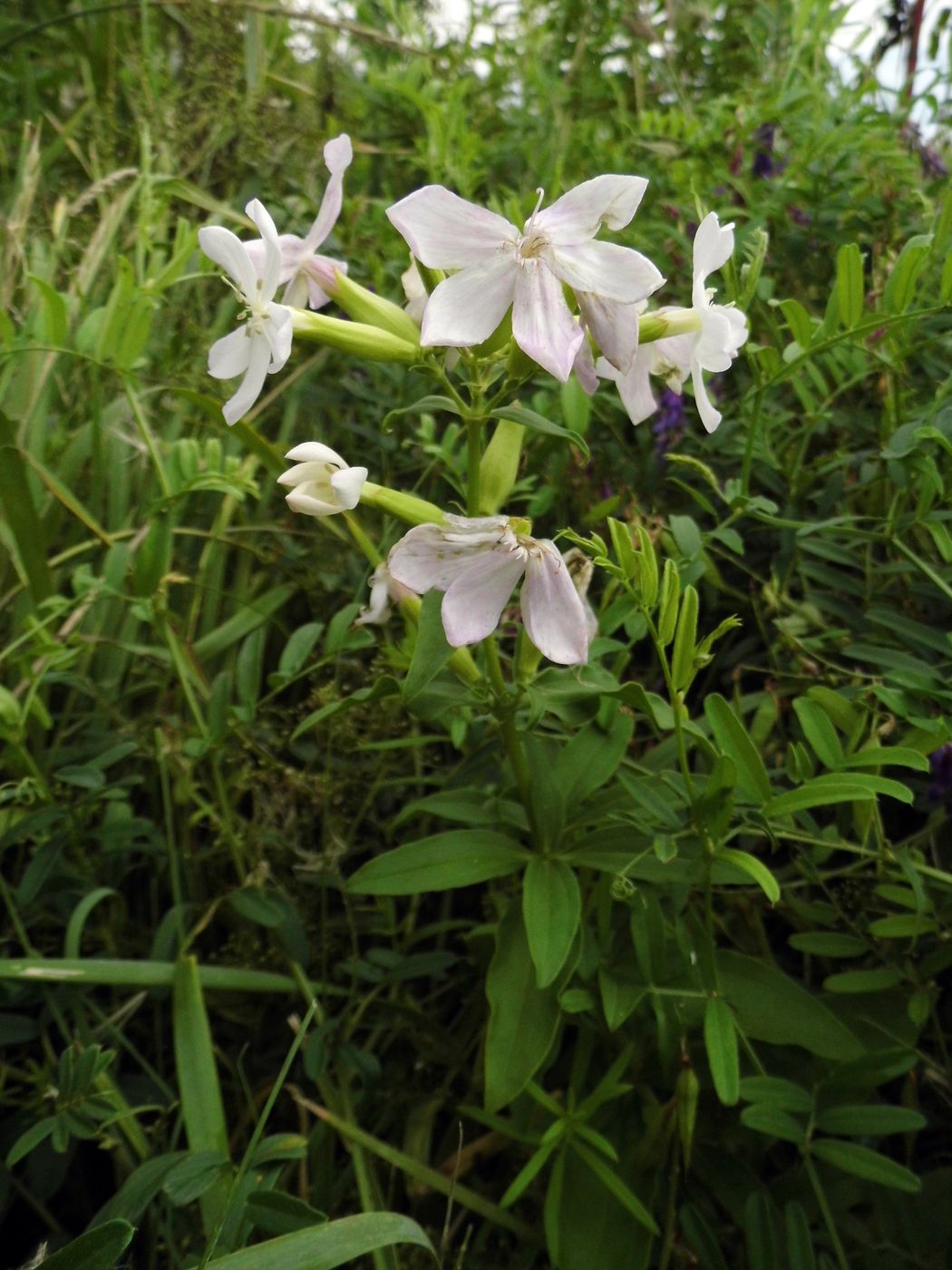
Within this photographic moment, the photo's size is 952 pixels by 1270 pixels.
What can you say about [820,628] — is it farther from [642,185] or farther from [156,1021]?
[156,1021]

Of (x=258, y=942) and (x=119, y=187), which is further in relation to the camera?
(x=119, y=187)

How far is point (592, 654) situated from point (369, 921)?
1.37 ft

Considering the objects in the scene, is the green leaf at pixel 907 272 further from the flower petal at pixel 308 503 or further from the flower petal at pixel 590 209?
the flower petal at pixel 308 503

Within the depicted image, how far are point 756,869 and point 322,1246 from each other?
38 centimetres

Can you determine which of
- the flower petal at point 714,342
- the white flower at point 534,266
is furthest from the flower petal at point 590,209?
the flower petal at point 714,342

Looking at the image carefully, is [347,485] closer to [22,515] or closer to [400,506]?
[400,506]

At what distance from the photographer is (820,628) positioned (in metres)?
1.00

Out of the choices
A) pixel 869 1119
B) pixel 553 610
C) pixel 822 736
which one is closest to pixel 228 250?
pixel 553 610

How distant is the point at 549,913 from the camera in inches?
28.7

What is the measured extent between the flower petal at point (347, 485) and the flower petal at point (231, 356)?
128mm

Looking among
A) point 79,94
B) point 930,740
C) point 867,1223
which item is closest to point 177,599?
point 930,740

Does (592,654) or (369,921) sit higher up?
(592,654)

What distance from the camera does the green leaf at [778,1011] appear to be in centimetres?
73

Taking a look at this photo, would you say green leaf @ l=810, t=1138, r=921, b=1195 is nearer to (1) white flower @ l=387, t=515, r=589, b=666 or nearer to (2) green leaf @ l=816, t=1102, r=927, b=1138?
→ (2) green leaf @ l=816, t=1102, r=927, b=1138
